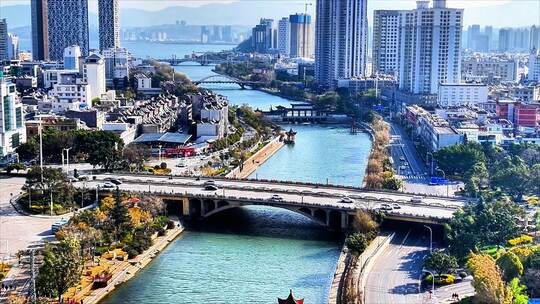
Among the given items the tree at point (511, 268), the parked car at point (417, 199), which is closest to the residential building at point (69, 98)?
the parked car at point (417, 199)

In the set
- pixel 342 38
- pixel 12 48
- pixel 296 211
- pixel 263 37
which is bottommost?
pixel 296 211

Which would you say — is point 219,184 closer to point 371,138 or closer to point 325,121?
point 371,138

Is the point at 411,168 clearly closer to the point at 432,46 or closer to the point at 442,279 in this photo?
the point at 442,279

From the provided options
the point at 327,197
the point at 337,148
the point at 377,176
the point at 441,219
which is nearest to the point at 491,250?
the point at 441,219

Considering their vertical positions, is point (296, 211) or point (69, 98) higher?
point (69, 98)

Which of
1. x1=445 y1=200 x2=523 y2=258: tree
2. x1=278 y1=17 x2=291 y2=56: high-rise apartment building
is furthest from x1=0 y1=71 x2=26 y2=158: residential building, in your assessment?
x1=278 y1=17 x2=291 y2=56: high-rise apartment building

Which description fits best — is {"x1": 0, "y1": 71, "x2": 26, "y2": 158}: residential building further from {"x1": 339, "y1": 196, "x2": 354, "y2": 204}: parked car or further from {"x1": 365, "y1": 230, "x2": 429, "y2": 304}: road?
{"x1": 365, "y1": 230, "x2": 429, "y2": 304}: road

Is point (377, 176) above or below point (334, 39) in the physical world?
below

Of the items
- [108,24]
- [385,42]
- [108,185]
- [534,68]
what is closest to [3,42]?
[108,24]
